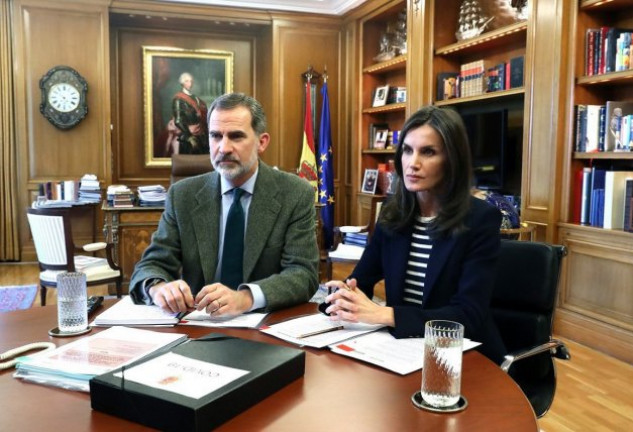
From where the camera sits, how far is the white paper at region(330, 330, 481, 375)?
3.65 feet

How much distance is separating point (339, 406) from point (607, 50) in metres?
3.02

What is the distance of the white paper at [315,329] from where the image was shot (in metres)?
1.25

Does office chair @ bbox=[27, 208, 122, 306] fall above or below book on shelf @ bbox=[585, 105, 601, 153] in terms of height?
below

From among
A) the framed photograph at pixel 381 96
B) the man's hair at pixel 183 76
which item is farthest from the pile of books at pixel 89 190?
the framed photograph at pixel 381 96

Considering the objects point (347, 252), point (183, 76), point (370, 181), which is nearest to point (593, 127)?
point (347, 252)

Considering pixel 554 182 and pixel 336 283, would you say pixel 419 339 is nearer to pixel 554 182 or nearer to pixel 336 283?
pixel 336 283

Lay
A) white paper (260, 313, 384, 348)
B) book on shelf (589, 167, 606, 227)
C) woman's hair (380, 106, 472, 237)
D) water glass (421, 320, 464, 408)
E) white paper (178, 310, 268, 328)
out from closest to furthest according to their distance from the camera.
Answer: water glass (421, 320, 464, 408) → white paper (260, 313, 384, 348) → white paper (178, 310, 268, 328) → woman's hair (380, 106, 472, 237) → book on shelf (589, 167, 606, 227)

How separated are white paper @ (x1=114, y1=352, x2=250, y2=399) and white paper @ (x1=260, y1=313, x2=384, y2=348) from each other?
1.05 feet

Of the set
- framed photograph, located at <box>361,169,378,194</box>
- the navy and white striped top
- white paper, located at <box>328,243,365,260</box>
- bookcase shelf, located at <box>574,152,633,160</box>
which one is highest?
bookcase shelf, located at <box>574,152,633,160</box>

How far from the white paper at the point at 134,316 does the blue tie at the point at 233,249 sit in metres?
0.30

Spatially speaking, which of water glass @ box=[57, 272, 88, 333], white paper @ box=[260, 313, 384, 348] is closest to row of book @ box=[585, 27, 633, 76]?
white paper @ box=[260, 313, 384, 348]

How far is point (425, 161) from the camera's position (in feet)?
5.13

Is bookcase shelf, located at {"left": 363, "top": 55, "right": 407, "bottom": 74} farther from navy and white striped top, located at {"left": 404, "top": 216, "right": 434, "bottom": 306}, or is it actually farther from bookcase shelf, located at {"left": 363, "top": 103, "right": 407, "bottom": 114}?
navy and white striped top, located at {"left": 404, "top": 216, "right": 434, "bottom": 306}

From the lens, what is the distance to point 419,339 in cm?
127
